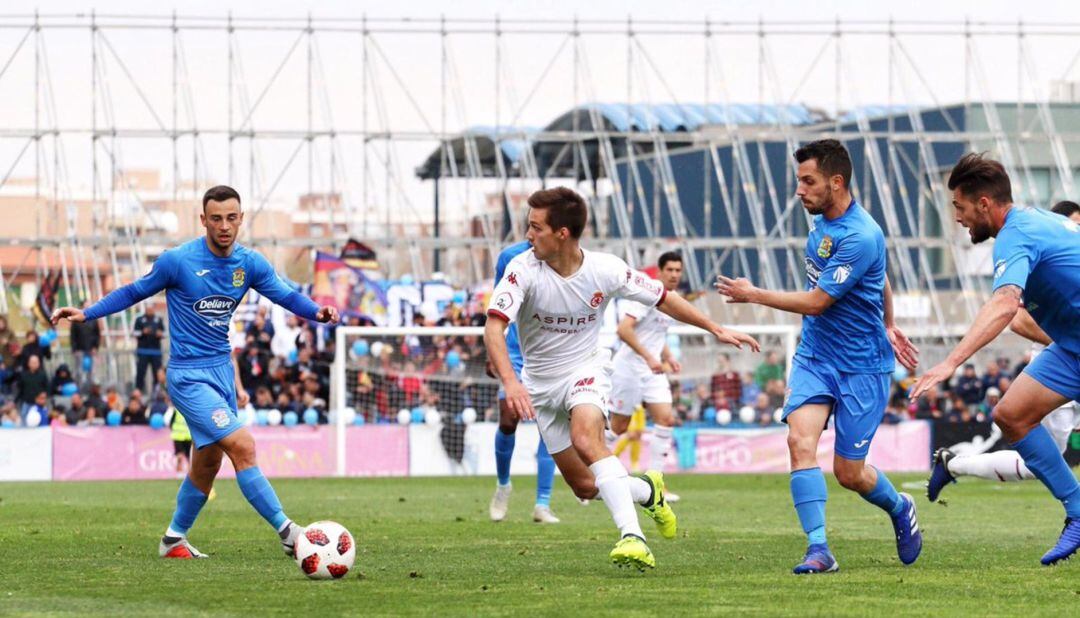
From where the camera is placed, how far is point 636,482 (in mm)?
10773

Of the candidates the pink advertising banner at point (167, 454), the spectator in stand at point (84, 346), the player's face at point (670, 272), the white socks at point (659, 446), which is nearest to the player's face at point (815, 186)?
the player's face at point (670, 272)

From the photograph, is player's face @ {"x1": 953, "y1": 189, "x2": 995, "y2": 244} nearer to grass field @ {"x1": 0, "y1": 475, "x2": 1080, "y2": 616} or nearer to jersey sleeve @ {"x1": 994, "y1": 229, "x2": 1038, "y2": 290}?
jersey sleeve @ {"x1": 994, "y1": 229, "x2": 1038, "y2": 290}

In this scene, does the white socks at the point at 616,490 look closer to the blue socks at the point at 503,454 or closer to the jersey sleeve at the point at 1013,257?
the jersey sleeve at the point at 1013,257

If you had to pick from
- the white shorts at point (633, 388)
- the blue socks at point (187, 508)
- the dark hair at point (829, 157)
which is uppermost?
the dark hair at point (829, 157)

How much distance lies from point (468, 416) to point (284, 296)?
1837 centimetres

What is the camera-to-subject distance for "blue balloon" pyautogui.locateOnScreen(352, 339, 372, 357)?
31125 mm

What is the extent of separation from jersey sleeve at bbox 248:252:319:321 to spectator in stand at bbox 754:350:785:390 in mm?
20631

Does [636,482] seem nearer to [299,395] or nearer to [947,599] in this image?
[947,599]

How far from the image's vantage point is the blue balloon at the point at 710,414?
1241 inches

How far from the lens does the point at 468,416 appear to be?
1184 inches

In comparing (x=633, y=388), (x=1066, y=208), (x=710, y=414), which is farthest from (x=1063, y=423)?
(x=710, y=414)

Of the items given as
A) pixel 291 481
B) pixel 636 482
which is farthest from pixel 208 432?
pixel 291 481

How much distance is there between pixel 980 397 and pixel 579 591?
81.4ft

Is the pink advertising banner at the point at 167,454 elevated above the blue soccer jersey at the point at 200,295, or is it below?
below
